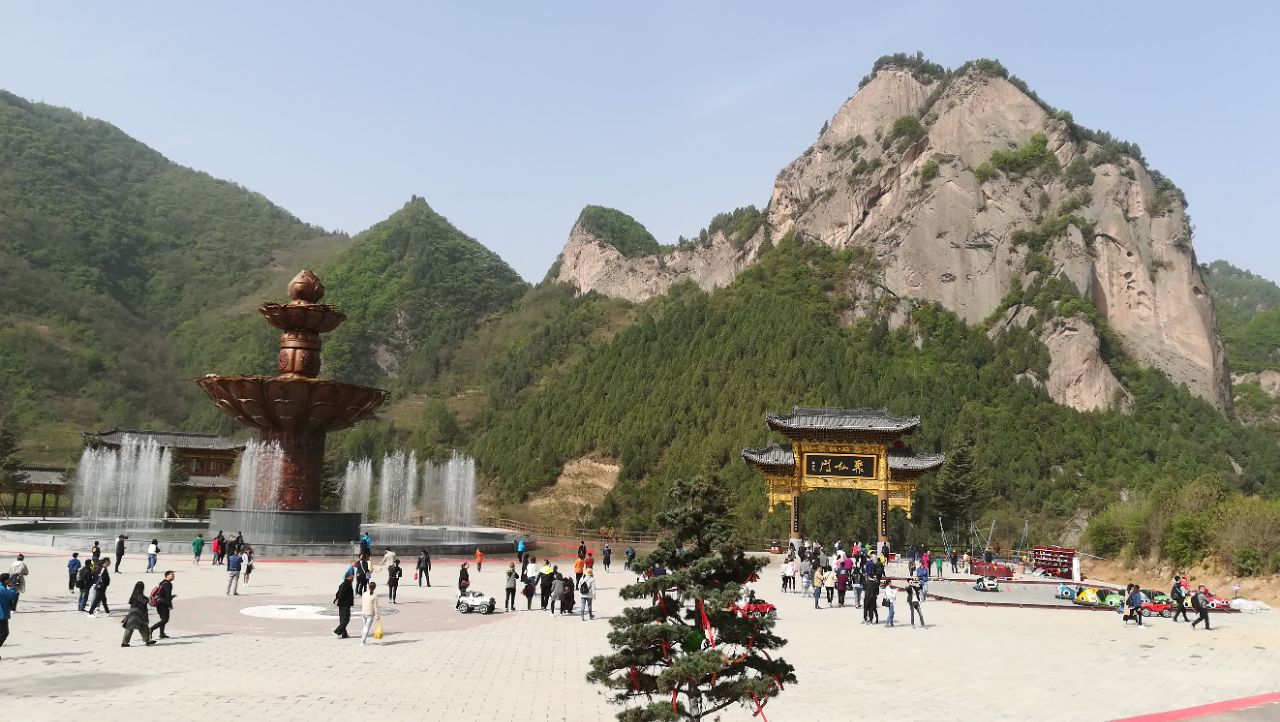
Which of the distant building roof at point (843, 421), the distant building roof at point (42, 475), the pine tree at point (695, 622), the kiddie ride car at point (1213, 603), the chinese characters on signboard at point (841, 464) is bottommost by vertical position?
the kiddie ride car at point (1213, 603)

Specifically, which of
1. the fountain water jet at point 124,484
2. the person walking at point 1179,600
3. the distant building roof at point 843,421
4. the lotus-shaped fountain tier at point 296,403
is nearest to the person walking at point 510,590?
the lotus-shaped fountain tier at point 296,403

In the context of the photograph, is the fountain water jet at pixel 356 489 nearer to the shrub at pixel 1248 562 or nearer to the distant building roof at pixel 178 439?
the distant building roof at pixel 178 439

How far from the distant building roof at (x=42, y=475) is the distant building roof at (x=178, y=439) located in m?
5.47

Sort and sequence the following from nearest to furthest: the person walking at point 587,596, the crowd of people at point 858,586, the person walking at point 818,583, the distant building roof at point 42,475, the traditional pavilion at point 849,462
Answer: the person walking at point 587,596 < the crowd of people at point 858,586 < the person walking at point 818,583 < the traditional pavilion at point 849,462 < the distant building roof at point 42,475

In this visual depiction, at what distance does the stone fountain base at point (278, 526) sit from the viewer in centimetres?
2903

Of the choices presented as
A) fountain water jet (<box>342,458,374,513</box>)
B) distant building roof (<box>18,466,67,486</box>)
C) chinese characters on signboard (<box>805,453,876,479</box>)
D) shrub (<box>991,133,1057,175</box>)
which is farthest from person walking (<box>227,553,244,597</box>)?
shrub (<box>991,133,1057,175</box>)

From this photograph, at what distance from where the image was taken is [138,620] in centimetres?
1291

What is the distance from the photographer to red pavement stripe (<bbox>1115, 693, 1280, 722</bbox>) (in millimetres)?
10453

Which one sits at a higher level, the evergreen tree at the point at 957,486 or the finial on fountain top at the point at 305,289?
the finial on fountain top at the point at 305,289

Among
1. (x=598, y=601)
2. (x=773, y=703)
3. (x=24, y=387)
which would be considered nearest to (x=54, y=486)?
(x=24, y=387)

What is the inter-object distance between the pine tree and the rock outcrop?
69.6 metres

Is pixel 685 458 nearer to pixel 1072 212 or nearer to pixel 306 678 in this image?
pixel 1072 212

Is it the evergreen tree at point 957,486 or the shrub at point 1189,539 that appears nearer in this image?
the shrub at point 1189,539

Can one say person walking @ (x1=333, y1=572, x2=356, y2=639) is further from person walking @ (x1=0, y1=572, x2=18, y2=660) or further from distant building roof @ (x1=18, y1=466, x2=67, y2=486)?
distant building roof @ (x1=18, y1=466, x2=67, y2=486)
